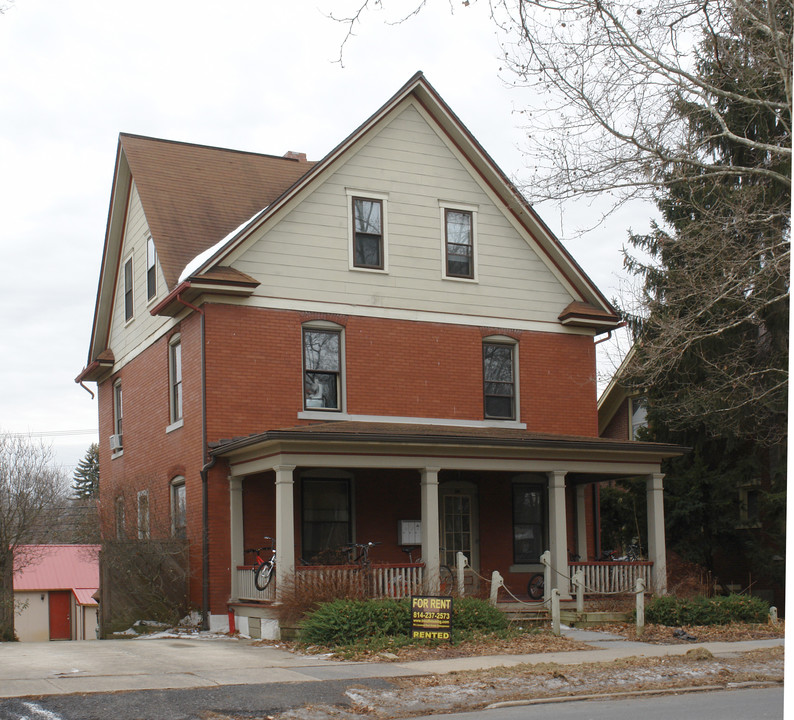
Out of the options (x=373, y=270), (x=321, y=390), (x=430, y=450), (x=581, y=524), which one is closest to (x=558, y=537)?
(x=430, y=450)

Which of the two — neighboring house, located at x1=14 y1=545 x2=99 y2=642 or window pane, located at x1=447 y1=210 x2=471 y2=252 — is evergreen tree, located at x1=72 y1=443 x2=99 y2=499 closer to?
neighboring house, located at x1=14 y1=545 x2=99 y2=642

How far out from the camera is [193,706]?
1087 cm

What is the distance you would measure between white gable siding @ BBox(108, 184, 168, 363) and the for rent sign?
9881 mm

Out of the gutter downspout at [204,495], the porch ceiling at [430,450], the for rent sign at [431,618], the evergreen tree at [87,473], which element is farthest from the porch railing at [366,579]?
the evergreen tree at [87,473]

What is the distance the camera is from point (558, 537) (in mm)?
20078

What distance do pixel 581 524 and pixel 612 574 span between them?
122 inches

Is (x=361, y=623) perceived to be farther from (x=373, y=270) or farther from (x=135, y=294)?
(x=135, y=294)

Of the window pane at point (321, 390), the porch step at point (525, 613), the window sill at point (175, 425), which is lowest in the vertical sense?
the porch step at point (525, 613)

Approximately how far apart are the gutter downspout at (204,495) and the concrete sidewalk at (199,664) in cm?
200

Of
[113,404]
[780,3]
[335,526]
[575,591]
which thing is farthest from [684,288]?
[113,404]

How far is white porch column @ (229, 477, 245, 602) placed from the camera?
19.9m

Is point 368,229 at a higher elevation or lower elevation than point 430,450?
higher

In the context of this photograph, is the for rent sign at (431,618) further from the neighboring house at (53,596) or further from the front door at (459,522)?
the neighboring house at (53,596)

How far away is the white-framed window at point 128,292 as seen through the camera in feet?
84.3
